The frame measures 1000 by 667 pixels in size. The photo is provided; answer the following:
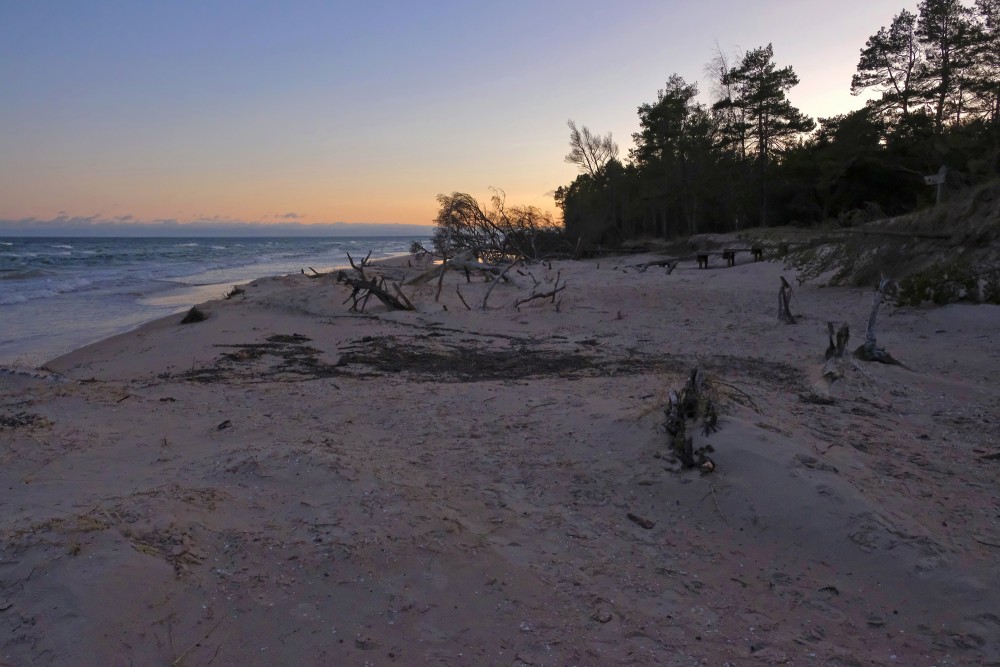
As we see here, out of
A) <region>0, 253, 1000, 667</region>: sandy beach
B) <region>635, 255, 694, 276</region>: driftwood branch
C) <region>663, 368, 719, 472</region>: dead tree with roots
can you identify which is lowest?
<region>0, 253, 1000, 667</region>: sandy beach

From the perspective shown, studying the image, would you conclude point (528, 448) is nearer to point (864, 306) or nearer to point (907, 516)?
point (907, 516)

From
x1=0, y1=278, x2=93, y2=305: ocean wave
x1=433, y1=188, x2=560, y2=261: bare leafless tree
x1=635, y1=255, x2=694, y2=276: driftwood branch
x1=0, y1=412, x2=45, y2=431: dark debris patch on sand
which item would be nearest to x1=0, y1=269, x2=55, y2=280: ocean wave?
x1=0, y1=278, x2=93, y2=305: ocean wave

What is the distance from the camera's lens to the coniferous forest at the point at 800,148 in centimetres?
2188

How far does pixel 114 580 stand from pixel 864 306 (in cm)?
1046

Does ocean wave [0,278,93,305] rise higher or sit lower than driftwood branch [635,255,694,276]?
lower

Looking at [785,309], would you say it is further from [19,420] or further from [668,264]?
[668,264]

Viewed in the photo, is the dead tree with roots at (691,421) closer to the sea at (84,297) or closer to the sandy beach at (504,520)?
the sandy beach at (504,520)

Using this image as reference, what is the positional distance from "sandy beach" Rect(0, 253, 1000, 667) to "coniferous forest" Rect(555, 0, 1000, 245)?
1424 cm

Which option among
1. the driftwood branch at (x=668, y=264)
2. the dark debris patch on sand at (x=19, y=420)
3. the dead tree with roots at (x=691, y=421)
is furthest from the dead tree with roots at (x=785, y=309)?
the driftwood branch at (x=668, y=264)

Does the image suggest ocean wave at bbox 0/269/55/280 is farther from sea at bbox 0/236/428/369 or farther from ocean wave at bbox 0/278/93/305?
ocean wave at bbox 0/278/93/305

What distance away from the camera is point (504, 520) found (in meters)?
3.54

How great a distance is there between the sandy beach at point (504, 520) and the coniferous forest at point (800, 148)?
561 inches

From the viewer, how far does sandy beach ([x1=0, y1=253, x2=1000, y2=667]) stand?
259 centimetres

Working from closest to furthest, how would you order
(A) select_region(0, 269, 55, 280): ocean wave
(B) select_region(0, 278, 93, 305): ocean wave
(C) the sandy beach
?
(C) the sandy beach
(B) select_region(0, 278, 93, 305): ocean wave
(A) select_region(0, 269, 55, 280): ocean wave
